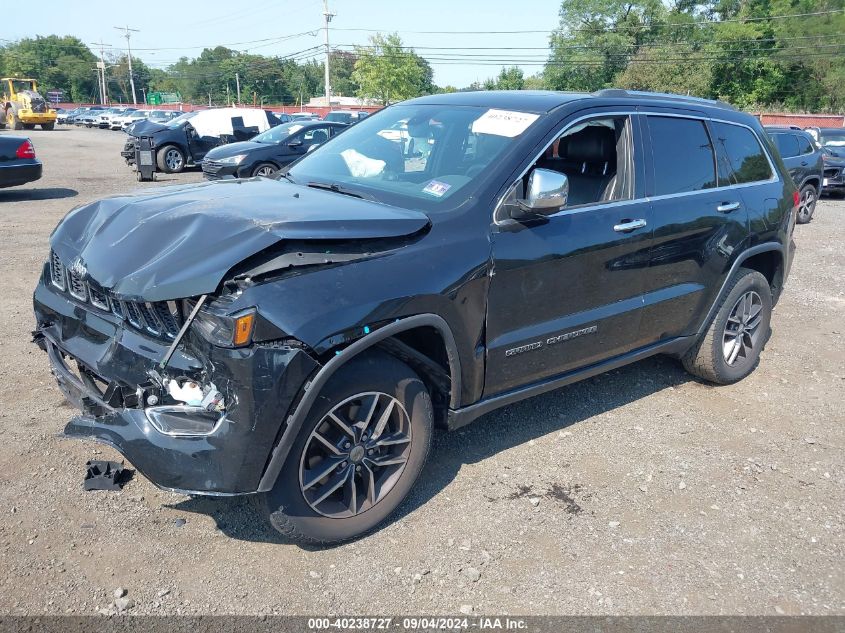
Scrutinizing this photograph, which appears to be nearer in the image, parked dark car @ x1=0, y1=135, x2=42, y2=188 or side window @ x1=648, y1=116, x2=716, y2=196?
side window @ x1=648, y1=116, x2=716, y2=196

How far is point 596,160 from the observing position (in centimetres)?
424

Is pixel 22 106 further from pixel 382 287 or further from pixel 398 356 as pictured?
pixel 382 287

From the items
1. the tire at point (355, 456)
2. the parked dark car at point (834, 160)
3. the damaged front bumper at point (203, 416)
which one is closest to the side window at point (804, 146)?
the parked dark car at point (834, 160)

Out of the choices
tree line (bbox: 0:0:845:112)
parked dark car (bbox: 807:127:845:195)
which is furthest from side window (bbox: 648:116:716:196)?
tree line (bbox: 0:0:845:112)

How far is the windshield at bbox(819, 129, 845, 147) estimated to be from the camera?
16328 millimetres

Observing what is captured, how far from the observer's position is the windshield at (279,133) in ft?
50.1

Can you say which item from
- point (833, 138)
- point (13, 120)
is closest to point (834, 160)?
point (833, 138)

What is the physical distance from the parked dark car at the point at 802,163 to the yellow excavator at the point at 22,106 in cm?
4300

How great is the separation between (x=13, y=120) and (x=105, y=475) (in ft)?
155

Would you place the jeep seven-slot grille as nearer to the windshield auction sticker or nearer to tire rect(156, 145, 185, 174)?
the windshield auction sticker

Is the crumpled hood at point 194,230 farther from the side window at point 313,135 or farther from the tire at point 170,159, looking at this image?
the tire at point 170,159

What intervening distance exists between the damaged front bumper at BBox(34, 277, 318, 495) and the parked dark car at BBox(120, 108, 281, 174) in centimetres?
1609

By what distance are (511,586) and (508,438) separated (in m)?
1.34

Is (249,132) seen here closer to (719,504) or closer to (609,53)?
(719,504)
